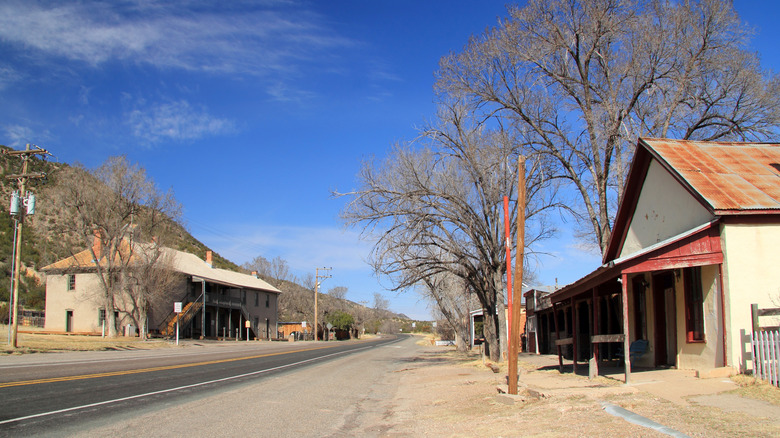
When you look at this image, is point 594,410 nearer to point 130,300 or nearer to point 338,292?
point 130,300

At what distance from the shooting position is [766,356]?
9.45 m

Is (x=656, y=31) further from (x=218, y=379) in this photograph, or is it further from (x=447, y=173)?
(x=218, y=379)

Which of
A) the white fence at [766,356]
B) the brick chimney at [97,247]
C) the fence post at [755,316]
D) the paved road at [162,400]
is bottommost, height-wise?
the paved road at [162,400]

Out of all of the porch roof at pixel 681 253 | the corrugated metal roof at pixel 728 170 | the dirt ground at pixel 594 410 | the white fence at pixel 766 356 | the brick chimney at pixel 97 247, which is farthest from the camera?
the brick chimney at pixel 97 247

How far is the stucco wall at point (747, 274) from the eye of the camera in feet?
35.4

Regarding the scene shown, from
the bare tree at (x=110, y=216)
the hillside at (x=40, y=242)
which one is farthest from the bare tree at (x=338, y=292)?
the bare tree at (x=110, y=216)

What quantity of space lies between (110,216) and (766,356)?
41.3 meters

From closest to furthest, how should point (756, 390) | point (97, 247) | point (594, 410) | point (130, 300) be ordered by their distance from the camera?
point (594, 410) → point (756, 390) → point (97, 247) → point (130, 300)

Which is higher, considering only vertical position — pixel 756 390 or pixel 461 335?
pixel 756 390

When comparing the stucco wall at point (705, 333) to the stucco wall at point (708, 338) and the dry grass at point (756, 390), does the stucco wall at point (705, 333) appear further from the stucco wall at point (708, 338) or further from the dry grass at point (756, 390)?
the dry grass at point (756, 390)

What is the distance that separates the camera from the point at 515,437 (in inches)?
289

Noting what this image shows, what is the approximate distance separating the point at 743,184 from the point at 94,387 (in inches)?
582

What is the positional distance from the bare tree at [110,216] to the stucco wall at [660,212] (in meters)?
35.6

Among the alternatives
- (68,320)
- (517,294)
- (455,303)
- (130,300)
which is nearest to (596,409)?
(517,294)
